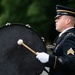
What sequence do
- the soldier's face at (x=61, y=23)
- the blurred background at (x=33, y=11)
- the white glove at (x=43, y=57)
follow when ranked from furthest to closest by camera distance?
the blurred background at (x=33, y=11), the soldier's face at (x=61, y=23), the white glove at (x=43, y=57)

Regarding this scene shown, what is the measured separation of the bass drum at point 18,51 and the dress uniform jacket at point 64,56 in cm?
25

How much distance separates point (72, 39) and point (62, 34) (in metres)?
0.17

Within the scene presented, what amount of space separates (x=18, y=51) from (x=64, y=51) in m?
0.55

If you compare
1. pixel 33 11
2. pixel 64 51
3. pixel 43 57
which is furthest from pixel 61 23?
pixel 33 11

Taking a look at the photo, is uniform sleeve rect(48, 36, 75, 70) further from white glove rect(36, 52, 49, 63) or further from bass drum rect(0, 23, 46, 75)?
bass drum rect(0, 23, 46, 75)

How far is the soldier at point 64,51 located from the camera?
15.3ft

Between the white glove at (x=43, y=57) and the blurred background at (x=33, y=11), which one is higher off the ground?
the white glove at (x=43, y=57)

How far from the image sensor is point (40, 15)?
41.1 feet

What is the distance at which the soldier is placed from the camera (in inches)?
184

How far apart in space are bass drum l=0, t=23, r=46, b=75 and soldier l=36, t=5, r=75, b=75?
23 cm

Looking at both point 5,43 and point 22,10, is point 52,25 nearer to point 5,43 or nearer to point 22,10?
point 22,10

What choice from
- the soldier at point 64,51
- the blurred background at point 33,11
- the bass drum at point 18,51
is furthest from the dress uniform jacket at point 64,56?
the blurred background at point 33,11

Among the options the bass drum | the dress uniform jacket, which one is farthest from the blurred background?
the dress uniform jacket

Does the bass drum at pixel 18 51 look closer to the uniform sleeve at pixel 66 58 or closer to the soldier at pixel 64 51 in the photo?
the soldier at pixel 64 51
